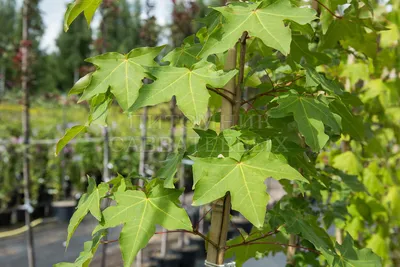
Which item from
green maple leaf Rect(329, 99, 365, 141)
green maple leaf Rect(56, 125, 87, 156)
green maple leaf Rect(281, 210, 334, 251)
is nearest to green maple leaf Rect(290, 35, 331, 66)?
green maple leaf Rect(329, 99, 365, 141)

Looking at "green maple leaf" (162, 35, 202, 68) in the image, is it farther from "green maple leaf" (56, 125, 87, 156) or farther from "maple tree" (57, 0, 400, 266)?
"green maple leaf" (56, 125, 87, 156)

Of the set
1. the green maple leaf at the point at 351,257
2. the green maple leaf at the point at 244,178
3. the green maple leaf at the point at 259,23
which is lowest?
the green maple leaf at the point at 351,257

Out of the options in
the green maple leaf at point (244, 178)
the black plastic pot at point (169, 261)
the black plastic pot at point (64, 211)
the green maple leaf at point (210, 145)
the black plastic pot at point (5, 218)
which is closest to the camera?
the green maple leaf at point (244, 178)

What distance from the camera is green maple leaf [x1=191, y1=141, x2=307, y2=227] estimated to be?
0.76 metres

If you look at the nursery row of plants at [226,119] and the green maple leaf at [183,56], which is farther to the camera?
the green maple leaf at [183,56]

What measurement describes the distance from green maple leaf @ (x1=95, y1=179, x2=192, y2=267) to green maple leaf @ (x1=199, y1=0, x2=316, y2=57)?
0.29 m

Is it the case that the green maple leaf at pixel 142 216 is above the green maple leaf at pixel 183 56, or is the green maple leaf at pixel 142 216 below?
below

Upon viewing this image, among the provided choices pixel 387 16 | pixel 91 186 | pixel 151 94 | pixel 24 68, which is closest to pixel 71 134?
pixel 91 186

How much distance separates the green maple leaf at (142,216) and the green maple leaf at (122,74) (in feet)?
0.60

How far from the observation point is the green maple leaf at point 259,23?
76 cm

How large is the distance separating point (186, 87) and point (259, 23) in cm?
17

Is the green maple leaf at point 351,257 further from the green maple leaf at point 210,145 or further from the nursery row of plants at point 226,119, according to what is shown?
the green maple leaf at point 210,145

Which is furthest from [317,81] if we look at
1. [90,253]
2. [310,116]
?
[90,253]

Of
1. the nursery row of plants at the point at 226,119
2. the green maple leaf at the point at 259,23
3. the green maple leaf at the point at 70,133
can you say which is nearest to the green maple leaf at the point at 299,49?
the nursery row of plants at the point at 226,119
